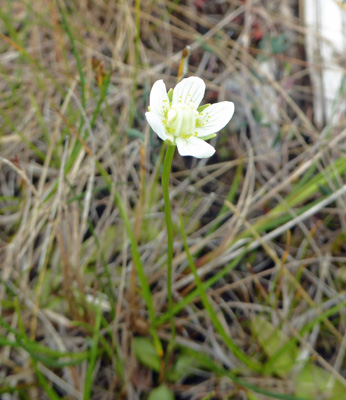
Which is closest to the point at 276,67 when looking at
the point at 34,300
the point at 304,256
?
the point at 304,256

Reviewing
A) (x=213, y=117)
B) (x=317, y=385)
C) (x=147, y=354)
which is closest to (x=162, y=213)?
(x=147, y=354)

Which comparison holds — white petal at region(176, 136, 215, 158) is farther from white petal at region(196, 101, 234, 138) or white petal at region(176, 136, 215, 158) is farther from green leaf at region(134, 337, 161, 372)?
green leaf at region(134, 337, 161, 372)

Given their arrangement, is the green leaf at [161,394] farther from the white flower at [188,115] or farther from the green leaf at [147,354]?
the white flower at [188,115]

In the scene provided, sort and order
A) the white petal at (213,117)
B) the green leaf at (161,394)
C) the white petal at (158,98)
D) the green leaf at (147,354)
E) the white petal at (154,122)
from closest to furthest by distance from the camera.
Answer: the white petal at (154,122), the white petal at (158,98), the white petal at (213,117), the green leaf at (161,394), the green leaf at (147,354)

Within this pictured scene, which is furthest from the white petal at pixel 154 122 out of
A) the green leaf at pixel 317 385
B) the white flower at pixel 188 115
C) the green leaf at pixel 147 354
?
the green leaf at pixel 317 385

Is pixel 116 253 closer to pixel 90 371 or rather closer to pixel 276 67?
pixel 90 371

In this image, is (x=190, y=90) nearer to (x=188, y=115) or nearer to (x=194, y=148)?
(x=188, y=115)
